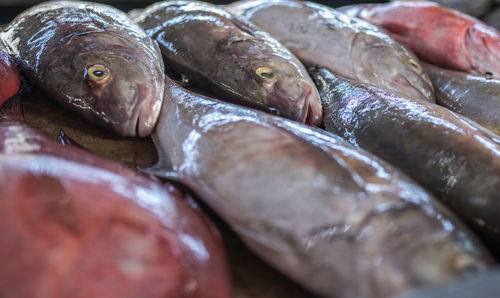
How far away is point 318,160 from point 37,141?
81 cm

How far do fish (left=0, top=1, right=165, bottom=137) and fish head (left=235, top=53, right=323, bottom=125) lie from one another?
0.41m

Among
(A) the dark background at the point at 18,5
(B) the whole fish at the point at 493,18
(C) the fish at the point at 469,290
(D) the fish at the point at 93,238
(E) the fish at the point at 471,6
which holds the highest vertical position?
(C) the fish at the point at 469,290

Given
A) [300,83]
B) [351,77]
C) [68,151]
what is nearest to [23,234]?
[68,151]

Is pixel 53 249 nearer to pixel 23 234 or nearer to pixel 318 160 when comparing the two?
pixel 23 234

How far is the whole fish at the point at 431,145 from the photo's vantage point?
1320 mm

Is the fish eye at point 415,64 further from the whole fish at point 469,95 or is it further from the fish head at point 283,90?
the fish head at point 283,90

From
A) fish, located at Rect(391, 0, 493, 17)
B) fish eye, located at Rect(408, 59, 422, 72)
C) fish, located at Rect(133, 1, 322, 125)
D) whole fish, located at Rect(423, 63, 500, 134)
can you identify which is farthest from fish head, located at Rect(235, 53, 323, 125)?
fish, located at Rect(391, 0, 493, 17)

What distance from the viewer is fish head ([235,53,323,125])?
74.5 inches

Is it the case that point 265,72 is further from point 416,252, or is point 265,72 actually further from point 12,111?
point 416,252

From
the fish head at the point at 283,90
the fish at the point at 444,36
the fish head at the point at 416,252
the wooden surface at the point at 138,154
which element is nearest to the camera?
the fish head at the point at 416,252

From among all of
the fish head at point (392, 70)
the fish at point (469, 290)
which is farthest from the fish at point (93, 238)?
the fish head at point (392, 70)

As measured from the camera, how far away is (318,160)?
1.22m

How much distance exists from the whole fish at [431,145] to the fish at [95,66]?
79 centimetres

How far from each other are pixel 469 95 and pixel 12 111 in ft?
6.80
